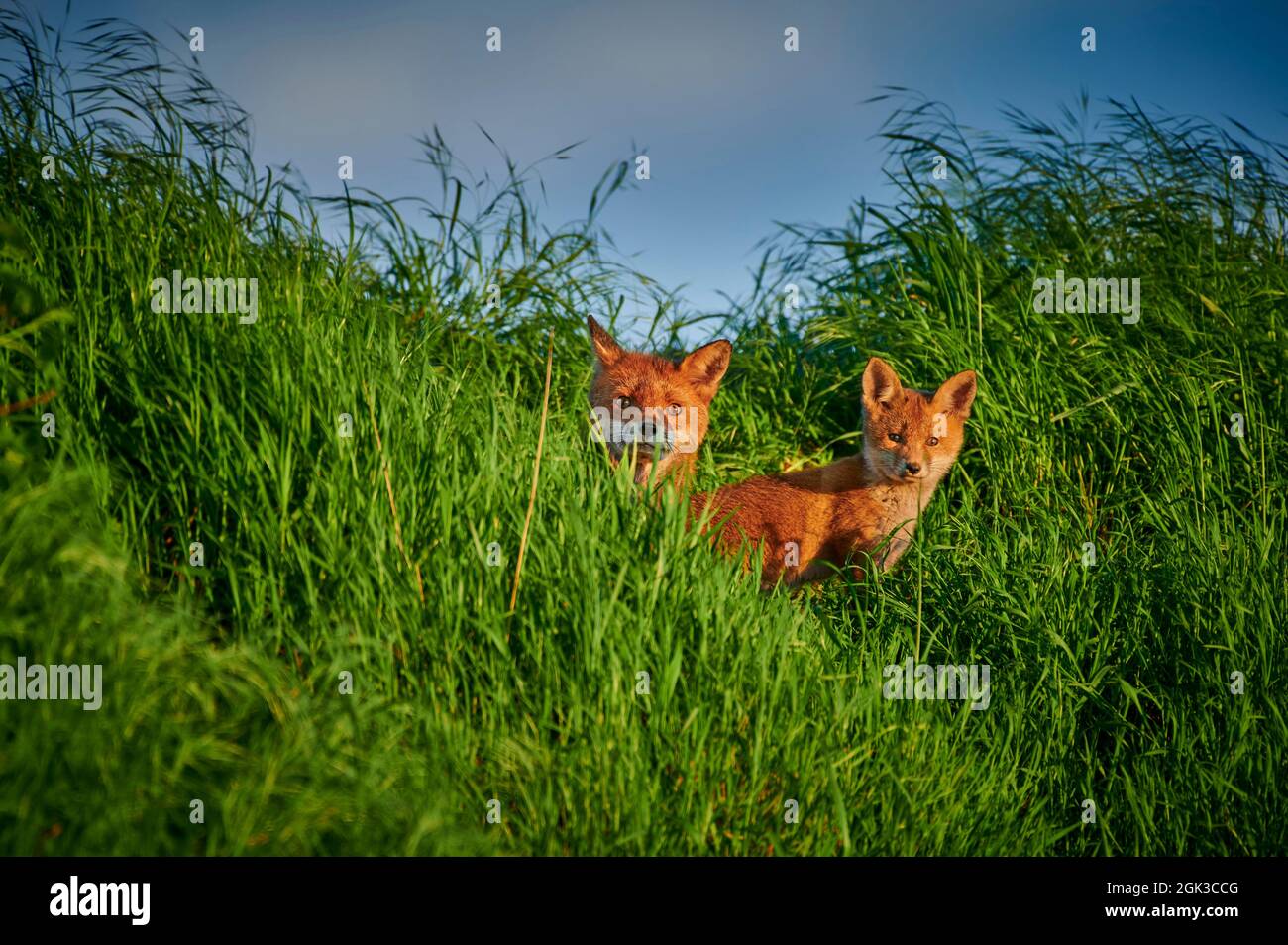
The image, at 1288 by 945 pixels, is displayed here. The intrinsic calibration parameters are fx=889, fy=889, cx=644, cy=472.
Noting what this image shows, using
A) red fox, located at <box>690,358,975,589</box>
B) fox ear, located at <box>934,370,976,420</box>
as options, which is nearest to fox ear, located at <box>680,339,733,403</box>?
red fox, located at <box>690,358,975,589</box>

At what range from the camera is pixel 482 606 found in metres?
2.94

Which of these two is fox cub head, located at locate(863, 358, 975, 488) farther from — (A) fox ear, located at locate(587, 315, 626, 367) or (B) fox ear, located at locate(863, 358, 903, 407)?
(A) fox ear, located at locate(587, 315, 626, 367)

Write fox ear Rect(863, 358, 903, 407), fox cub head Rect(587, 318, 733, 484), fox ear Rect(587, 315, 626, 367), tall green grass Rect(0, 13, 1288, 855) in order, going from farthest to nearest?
fox ear Rect(587, 315, 626, 367)
fox ear Rect(863, 358, 903, 407)
fox cub head Rect(587, 318, 733, 484)
tall green grass Rect(0, 13, 1288, 855)

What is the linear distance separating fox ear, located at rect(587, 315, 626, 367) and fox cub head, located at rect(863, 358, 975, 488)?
1.50 metres

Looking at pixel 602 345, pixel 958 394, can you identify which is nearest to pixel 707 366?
pixel 602 345

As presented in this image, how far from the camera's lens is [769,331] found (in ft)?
23.1

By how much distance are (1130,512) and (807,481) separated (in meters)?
1.89

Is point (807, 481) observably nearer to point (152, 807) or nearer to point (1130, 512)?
point (1130, 512)

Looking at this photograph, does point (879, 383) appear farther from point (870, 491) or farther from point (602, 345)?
point (602, 345)

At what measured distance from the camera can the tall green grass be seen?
8.09ft
